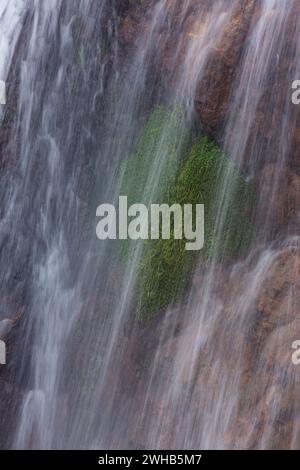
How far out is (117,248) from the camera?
9633 millimetres

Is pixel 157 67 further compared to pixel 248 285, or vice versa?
pixel 157 67

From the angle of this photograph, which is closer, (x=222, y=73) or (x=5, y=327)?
(x=222, y=73)

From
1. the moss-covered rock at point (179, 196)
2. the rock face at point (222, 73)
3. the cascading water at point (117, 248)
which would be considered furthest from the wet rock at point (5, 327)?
the rock face at point (222, 73)

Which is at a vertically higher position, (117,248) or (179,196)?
(179,196)

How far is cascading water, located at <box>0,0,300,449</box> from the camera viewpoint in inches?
320

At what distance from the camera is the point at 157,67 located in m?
9.95

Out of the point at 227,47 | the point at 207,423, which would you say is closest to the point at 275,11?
the point at 227,47

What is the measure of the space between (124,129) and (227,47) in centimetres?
197

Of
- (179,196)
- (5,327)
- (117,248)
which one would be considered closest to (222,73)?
(179,196)

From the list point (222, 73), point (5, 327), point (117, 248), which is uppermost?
point (222, 73)

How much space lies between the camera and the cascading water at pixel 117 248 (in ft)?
26.7

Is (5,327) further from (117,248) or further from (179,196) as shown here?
(179,196)

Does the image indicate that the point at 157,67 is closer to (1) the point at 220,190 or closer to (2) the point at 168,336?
(1) the point at 220,190

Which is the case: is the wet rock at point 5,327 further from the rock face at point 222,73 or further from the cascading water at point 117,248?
the rock face at point 222,73
